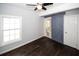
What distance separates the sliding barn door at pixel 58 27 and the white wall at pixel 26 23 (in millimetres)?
735

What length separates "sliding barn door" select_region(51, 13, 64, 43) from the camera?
2926 millimetres

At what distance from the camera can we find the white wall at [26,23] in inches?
80.4

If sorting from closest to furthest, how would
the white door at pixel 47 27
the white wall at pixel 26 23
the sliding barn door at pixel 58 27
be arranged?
the white wall at pixel 26 23, the sliding barn door at pixel 58 27, the white door at pixel 47 27

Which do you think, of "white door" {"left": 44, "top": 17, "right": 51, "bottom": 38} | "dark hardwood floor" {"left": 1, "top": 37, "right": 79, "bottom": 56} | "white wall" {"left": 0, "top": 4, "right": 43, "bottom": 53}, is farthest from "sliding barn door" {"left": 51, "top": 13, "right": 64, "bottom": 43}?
"dark hardwood floor" {"left": 1, "top": 37, "right": 79, "bottom": 56}

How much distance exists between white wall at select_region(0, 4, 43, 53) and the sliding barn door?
0.73 m

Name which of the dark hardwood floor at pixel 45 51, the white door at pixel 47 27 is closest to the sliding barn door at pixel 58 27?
the white door at pixel 47 27

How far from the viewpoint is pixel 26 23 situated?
2.87 meters

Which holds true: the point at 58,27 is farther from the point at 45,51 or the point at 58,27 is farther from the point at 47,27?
the point at 45,51

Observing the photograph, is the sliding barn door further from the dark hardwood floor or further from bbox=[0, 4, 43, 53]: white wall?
the dark hardwood floor

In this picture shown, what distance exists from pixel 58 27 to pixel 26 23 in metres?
1.60

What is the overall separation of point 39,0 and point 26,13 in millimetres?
2315

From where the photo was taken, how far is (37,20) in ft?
11.0

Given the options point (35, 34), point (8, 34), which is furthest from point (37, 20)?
point (8, 34)

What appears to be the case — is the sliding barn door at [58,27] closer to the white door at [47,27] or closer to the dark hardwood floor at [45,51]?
the white door at [47,27]
